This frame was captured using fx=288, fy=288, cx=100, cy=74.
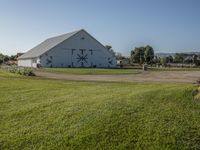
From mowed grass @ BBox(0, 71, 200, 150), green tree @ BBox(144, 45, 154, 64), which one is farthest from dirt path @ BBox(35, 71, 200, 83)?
green tree @ BBox(144, 45, 154, 64)

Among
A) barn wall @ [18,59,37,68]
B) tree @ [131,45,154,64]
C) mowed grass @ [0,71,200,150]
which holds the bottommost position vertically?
mowed grass @ [0,71,200,150]

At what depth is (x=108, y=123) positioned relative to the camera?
7.00 metres

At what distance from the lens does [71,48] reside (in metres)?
55.2

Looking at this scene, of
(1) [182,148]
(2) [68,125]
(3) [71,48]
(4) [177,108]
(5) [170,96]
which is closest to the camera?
(1) [182,148]

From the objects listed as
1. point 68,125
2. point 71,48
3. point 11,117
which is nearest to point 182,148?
point 68,125

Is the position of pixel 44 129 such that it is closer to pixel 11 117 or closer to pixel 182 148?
pixel 11 117

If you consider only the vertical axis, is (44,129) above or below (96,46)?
below

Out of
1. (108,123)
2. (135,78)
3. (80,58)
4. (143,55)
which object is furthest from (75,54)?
(108,123)

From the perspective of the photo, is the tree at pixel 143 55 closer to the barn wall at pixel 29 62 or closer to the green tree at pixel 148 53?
the green tree at pixel 148 53

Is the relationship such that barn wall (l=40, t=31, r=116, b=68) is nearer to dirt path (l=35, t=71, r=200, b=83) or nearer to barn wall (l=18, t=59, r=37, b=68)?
barn wall (l=18, t=59, r=37, b=68)

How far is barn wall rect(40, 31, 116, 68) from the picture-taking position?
2087 inches

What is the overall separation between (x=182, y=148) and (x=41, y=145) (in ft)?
9.71

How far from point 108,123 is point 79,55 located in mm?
49681

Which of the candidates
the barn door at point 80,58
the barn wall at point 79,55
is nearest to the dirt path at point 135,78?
the barn wall at point 79,55
